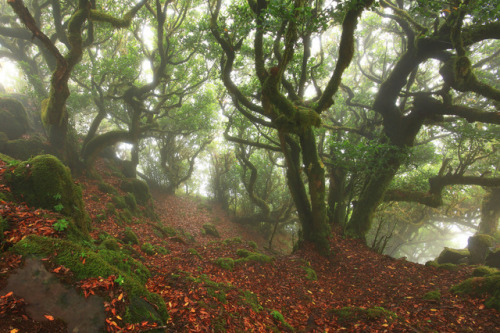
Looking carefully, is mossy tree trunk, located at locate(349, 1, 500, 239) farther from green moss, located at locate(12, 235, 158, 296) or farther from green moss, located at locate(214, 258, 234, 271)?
green moss, located at locate(12, 235, 158, 296)

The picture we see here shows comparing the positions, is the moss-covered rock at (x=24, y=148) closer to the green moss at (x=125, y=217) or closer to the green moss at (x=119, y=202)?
the green moss at (x=119, y=202)

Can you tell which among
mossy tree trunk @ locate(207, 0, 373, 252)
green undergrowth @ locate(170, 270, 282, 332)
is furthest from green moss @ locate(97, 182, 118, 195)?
green undergrowth @ locate(170, 270, 282, 332)

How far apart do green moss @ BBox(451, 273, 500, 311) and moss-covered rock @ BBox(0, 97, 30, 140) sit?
2155 cm

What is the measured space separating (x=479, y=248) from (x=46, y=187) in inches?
699

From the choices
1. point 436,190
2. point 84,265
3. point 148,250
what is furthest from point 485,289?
point 148,250

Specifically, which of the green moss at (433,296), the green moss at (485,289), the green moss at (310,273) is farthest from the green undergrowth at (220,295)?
the green moss at (485,289)

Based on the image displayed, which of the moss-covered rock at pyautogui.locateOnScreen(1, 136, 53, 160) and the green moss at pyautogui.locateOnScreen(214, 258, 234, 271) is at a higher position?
the moss-covered rock at pyautogui.locateOnScreen(1, 136, 53, 160)

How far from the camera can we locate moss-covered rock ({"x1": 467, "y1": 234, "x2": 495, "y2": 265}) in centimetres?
1164

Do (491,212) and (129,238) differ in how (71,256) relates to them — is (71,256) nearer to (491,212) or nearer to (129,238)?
(129,238)

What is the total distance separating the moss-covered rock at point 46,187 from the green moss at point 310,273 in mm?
6711

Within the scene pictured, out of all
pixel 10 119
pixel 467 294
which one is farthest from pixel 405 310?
pixel 10 119

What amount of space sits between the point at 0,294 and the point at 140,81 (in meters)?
19.2

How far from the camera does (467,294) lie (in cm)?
626

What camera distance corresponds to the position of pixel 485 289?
608 cm
